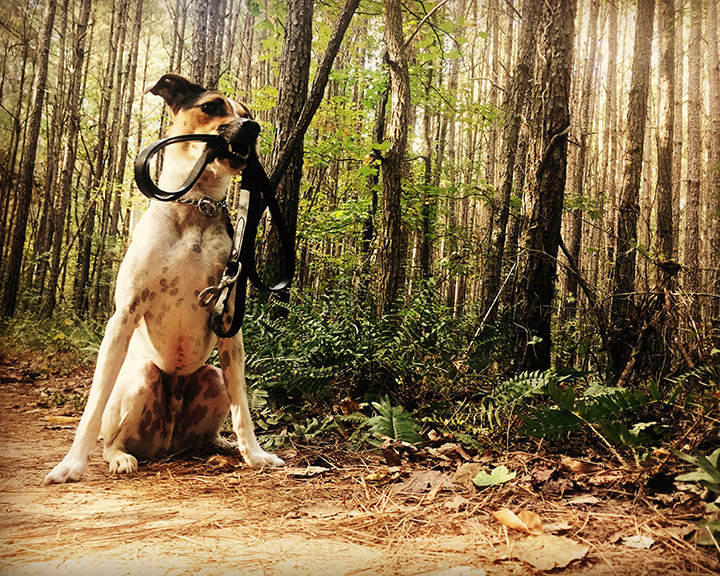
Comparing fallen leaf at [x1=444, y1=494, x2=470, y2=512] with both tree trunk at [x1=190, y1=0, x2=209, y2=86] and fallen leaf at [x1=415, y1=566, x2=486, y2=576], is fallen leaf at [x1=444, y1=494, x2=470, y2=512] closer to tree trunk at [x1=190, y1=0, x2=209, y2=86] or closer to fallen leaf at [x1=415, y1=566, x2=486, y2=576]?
fallen leaf at [x1=415, y1=566, x2=486, y2=576]

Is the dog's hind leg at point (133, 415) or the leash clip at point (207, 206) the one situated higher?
the leash clip at point (207, 206)

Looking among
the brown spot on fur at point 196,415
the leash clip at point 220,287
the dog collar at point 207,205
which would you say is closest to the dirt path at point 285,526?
the brown spot on fur at point 196,415

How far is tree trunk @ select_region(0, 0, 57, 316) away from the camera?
0.89m

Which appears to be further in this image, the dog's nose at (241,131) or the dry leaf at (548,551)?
the dog's nose at (241,131)

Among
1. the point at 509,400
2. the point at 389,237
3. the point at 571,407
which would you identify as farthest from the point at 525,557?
the point at 389,237

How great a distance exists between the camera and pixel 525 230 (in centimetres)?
421

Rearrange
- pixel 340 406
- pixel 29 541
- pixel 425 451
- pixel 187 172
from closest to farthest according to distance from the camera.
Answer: pixel 29 541 → pixel 187 172 → pixel 425 451 → pixel 340 406

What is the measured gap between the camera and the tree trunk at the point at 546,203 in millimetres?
4105

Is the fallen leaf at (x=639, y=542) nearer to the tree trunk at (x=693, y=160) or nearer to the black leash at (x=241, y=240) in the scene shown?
the black leash at (x=241, y=240)

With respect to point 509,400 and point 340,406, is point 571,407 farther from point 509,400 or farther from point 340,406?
point 340,406

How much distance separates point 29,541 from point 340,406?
267 centimetres

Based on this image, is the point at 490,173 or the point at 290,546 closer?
the point at 290,546

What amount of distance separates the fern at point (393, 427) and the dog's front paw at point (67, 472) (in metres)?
1.51

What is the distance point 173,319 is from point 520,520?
1.87 m
